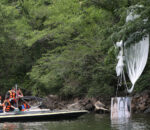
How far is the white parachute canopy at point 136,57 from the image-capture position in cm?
1402

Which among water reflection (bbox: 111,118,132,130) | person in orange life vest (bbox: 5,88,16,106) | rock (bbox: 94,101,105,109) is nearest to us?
water reflection (bbox: 111,118,132,130)

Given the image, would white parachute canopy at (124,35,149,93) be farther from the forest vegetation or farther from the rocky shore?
the rocky shore

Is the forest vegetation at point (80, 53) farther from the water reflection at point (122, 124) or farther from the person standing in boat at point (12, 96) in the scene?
the person standing in boat at point (12, 96)

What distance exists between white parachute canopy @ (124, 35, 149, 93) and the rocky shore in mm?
6122

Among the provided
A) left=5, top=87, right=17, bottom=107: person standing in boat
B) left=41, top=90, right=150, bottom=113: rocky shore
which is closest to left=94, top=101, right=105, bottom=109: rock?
left=41, top=90, right=150, bottom=113: rocky shore

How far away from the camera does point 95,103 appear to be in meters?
22.8

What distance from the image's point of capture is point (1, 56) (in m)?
33.6

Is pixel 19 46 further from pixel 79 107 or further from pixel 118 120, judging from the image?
pixel 118 120

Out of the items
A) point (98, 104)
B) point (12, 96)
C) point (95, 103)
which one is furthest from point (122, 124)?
point (95, 103)

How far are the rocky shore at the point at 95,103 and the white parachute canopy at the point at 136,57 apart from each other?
20.1 ft

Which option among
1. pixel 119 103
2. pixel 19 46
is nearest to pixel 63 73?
pixel 119 103

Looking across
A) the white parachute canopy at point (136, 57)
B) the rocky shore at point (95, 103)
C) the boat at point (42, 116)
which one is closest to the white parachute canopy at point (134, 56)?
the white parachute canopy at point (136, 57)

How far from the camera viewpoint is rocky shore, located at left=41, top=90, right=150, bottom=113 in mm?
20581

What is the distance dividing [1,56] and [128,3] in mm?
16687
